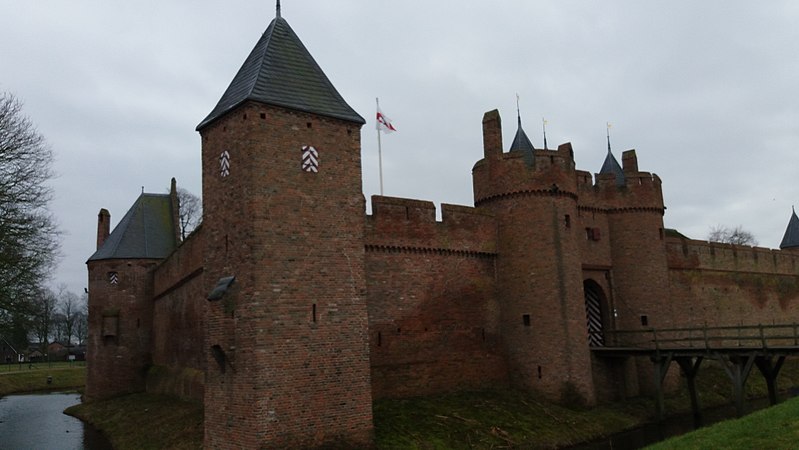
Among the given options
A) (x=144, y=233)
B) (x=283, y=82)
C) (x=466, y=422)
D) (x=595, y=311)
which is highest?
(x=283, y=82)

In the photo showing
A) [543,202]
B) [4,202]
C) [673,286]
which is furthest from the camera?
[673,286]

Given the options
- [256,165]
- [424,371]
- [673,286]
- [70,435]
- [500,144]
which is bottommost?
[70,435]

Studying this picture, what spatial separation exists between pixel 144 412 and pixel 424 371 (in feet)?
33.0

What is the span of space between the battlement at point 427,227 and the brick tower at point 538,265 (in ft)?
2.31

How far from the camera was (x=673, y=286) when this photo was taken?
25406 millimetres

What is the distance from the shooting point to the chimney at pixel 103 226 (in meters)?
31.1

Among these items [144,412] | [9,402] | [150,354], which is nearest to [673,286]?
[144,412]

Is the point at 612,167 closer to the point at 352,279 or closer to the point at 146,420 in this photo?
the point at 352,279

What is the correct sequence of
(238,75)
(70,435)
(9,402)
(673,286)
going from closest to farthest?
1. (238,75)
2. (70,435)
3. (673,286)
4. (9,402)

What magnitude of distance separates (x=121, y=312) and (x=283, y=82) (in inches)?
702

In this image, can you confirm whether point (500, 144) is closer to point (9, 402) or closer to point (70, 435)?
point (70, 435)


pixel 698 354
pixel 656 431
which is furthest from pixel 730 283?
pixel 656 431

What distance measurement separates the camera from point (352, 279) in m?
13.7

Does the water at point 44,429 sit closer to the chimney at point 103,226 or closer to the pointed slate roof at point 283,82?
the chimney at point 103,226
